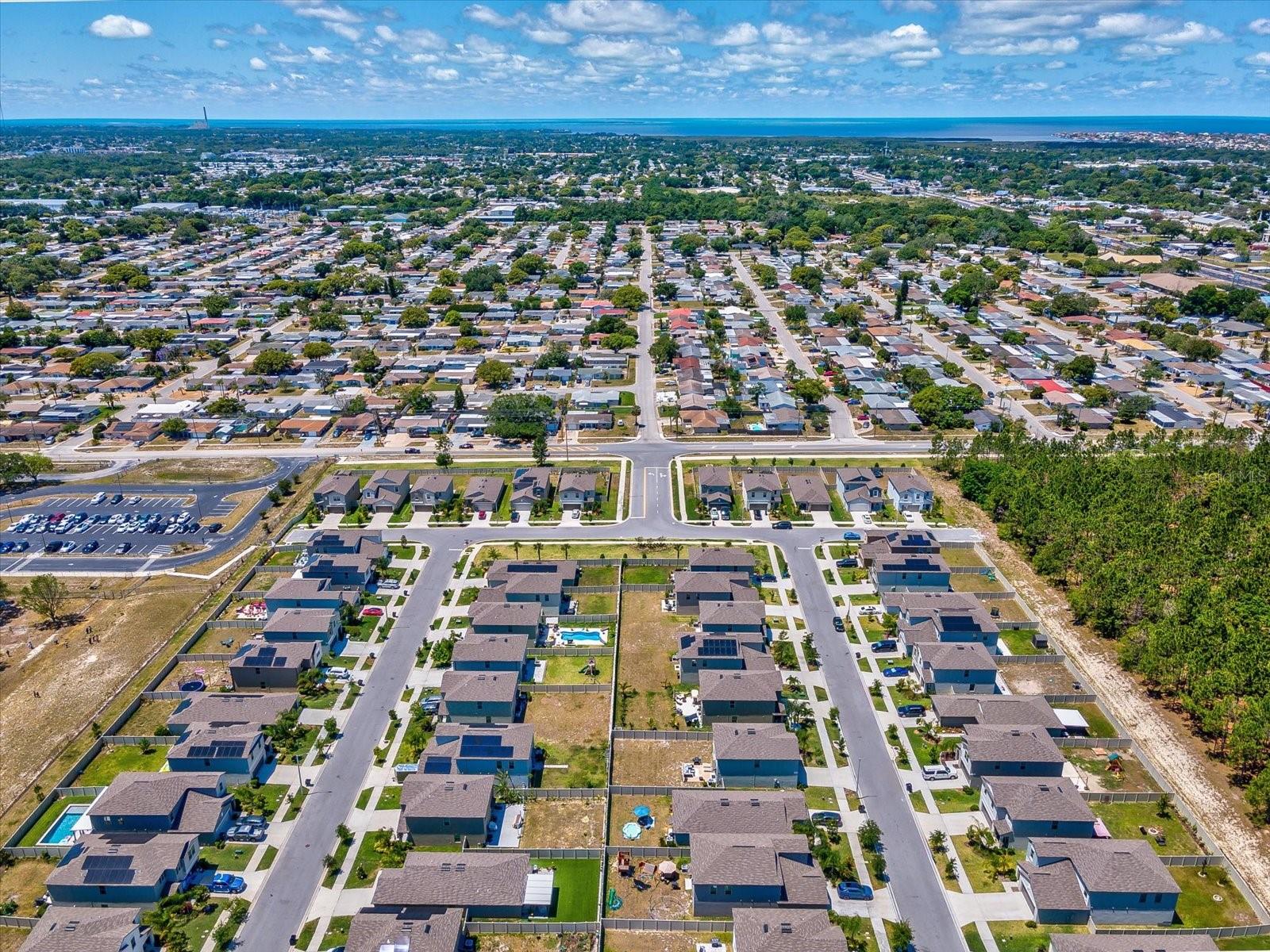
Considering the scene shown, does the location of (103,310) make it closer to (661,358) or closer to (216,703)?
(661,358)

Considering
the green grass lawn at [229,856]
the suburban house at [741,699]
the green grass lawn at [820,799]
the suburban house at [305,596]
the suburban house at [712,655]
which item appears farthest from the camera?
the suburban house at [305,596]

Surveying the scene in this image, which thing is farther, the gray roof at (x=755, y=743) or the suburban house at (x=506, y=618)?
the suburban house at (x=506, y=618)

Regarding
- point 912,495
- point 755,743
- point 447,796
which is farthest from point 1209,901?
point 912,495

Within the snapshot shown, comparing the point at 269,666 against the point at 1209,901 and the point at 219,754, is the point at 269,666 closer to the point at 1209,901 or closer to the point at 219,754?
the point at 219,754

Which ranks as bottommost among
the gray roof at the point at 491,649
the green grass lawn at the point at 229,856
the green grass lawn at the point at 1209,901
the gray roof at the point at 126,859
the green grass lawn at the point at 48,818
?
the green grass lawn at the point at 48,818

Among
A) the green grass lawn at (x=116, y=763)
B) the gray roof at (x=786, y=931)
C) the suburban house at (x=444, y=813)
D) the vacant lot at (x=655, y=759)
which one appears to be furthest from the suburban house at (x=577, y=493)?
the gray roof at (x=786, y=931)

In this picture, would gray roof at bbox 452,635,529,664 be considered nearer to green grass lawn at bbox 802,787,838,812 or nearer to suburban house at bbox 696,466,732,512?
green grass lawn at bbox 802,787,838,812

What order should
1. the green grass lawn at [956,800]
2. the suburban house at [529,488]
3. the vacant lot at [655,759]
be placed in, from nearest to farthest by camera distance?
1. the green grass lawn at [956,800]
2. the vacant lot at [655,759]
3. the suburban house at [529,488]

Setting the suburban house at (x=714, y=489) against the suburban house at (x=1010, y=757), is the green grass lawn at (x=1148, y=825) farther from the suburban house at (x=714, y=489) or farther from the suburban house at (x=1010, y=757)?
the suburban house at (x=714, y=489)
